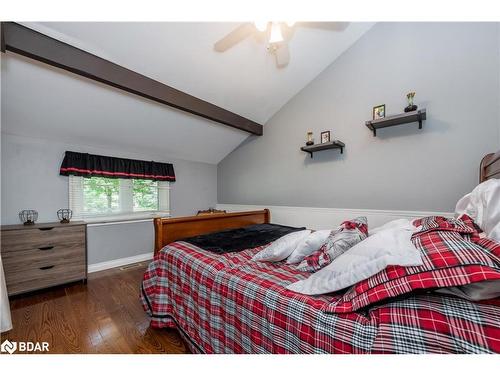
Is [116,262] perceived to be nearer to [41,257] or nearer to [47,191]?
[41,257]

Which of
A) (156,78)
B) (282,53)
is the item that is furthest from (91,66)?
(282,53)

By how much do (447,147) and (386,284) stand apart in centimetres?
204

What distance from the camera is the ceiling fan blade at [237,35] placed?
5.23ft

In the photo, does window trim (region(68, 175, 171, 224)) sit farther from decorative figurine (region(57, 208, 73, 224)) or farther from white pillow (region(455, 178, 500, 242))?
white pillow (region(455, 178, 500, 242))

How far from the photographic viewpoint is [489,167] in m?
1.62

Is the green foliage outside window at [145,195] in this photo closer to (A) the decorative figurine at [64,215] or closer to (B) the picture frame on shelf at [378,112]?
(A) the decorative figurine at [64,215]

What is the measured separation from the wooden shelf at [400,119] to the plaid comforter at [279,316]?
1.83 metres

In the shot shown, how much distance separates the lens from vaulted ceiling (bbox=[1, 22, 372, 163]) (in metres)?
1.95

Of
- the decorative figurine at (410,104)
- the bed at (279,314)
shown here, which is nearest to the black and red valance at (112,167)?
the bed at (279,314)

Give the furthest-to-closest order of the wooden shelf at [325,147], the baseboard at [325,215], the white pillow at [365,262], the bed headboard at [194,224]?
the wooden shelf at [325,147], the baseboard at [325,215], the bed headboard at [194,224], the white pillow at [365,262]

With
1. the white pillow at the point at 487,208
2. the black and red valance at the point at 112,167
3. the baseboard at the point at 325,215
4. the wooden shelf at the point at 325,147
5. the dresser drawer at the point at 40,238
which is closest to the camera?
the white pillow at the point at 487,208

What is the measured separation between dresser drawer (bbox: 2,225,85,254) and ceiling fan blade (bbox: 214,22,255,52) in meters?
2.60

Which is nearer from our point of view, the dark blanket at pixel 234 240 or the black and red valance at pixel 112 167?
the dark blanket at pixel 234 240
